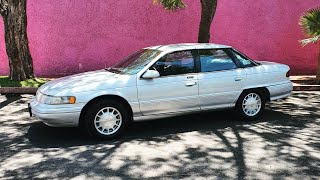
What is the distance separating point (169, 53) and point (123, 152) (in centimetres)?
194

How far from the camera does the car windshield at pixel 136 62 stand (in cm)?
677

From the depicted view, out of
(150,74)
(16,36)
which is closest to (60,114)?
(150,74)

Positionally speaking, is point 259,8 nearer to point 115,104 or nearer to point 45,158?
point 115,104

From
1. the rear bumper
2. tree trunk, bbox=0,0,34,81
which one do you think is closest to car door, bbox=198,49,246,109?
the rear bumper

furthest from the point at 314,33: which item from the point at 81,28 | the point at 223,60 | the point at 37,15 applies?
the point at 37,15

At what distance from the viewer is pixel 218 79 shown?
7.03 m

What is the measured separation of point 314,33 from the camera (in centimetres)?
1109

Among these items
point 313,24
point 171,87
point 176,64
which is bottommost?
point 171,87

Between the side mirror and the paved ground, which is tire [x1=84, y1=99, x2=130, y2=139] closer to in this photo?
the paved ground

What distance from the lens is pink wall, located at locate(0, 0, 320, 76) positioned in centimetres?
1297

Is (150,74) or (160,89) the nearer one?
(150,74)

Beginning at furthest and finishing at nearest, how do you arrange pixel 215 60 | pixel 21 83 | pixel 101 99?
1. pixel 21 83
2. pixel 215 60
3. pixel 101 99

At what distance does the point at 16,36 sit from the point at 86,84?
225 inches

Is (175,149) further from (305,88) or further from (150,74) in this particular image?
(305,88)
